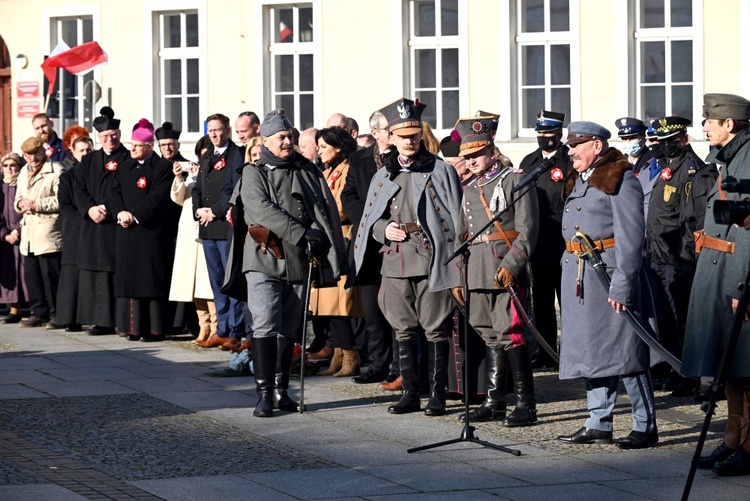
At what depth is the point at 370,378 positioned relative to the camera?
12.2 meters

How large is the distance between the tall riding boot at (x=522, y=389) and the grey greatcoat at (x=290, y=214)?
1.41 metres

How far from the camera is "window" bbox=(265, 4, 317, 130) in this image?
2264 centimetres

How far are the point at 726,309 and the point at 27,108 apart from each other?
1821 centimetres

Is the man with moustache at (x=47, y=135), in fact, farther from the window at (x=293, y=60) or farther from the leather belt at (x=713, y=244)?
the leather belt at (x=713, y=244)

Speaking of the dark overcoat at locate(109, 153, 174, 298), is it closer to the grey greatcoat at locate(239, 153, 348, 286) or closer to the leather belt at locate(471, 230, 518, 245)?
the grey greatcoat at locate(239, 153, 348, 286)

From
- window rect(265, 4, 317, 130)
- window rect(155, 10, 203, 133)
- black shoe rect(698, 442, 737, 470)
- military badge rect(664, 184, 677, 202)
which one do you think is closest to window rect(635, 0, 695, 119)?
window rect(265, 4, 317, 130)

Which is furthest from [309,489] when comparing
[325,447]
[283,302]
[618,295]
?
[283,302]

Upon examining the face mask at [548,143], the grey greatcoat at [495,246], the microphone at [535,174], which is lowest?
the grey greatcoat at [495,246]

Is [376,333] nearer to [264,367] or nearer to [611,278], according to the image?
[264,367]

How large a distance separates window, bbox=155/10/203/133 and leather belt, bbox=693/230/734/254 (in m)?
15.2

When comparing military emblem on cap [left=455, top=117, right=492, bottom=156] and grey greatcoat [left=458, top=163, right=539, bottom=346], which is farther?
military emblem on cap [left=455, top=117, right=492, bottom=156]

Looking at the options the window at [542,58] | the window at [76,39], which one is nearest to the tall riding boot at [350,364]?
the window at [542,58]

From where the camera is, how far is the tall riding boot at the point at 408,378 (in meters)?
10.7

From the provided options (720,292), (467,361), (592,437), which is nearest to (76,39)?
(467,361)
